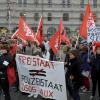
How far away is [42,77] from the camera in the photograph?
986cm

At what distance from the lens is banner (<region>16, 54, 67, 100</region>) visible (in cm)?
956

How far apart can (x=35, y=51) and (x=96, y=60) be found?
5.14ft

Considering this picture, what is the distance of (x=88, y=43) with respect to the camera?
14.1m

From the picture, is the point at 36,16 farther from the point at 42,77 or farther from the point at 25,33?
the point at 42,77

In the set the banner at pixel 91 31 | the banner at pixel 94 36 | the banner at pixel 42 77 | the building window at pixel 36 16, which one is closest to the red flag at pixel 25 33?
the banner at pixel 91 31

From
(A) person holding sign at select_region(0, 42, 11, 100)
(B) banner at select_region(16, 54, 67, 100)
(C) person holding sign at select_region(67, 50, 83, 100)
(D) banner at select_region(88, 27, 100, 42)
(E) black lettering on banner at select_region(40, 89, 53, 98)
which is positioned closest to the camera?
(B) banner at select_region(16, 54, 67, 100)

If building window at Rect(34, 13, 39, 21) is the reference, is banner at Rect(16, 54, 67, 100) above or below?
above

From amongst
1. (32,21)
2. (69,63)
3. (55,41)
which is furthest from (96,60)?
(32,21)

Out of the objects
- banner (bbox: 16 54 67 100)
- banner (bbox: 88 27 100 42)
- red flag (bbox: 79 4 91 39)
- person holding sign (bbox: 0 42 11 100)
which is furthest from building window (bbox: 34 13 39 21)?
banner (bbox: 16 54 67 100)

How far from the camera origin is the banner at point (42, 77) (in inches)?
376

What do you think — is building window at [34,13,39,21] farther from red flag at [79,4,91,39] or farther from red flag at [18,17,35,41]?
red flag at [79,4,91,39]

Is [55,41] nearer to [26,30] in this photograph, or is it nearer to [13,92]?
[26,30]

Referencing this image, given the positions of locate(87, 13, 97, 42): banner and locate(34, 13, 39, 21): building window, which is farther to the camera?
locate(34, 13, 39, 21): building window

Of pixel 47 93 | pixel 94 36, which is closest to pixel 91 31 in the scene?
pixel 94 36
